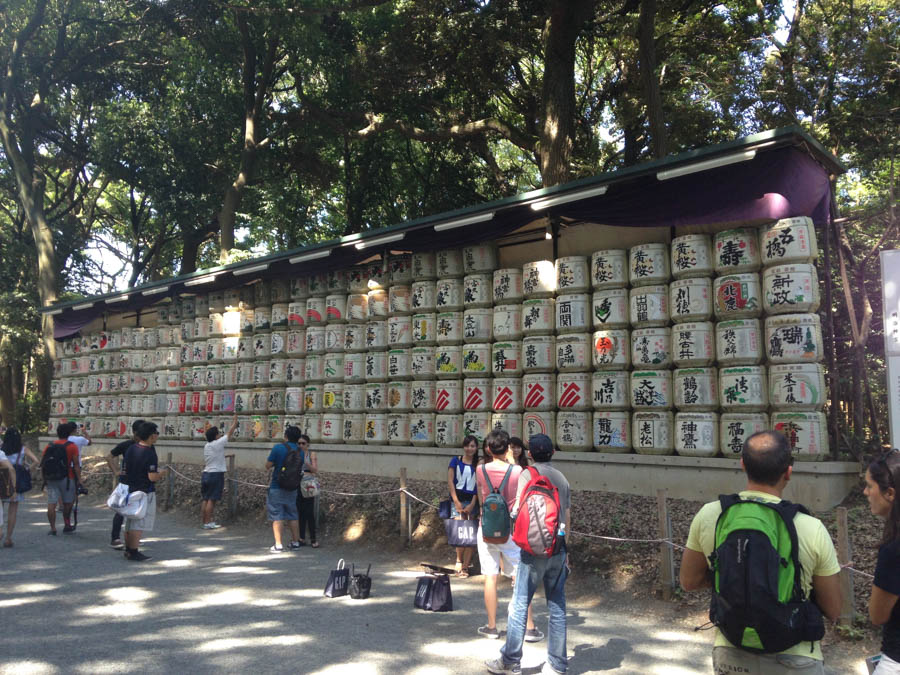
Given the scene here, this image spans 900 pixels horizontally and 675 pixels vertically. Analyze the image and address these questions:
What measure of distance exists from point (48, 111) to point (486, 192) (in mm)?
15388

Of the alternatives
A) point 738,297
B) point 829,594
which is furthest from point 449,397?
point 829,594

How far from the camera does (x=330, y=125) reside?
2002 cm

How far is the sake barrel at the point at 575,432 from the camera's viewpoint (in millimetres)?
9953

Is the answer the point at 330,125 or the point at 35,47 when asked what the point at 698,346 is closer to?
the point at 330,125

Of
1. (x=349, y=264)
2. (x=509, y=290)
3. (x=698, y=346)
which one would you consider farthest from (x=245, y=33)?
(x=698, y=346)

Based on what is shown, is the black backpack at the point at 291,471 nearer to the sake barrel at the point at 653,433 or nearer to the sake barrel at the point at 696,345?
the sake barrel at the point at 653,433

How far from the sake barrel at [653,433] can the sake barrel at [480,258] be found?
351 centimetres

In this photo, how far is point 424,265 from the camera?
39.5 ft

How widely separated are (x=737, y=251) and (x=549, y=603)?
558 centimetres

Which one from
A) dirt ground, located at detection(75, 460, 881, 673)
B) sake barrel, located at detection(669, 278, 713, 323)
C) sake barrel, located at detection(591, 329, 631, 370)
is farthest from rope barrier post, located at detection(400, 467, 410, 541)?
sake barrel, located at detection(669, 278, 713, 323)

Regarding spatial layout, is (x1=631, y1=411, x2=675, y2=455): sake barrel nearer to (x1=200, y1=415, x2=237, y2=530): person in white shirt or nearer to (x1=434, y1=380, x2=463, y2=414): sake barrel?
(x1=434, y1=380, x2=463, y2=414): sake barrel

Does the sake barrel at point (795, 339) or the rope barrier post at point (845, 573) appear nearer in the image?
the rope barrier post at point (845, 573)

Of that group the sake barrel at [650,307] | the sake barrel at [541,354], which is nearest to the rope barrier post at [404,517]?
the sake barrel at [541,354]

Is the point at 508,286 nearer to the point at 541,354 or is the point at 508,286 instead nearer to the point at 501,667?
the point at 541,354
